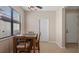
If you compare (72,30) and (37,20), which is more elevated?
(37,20)

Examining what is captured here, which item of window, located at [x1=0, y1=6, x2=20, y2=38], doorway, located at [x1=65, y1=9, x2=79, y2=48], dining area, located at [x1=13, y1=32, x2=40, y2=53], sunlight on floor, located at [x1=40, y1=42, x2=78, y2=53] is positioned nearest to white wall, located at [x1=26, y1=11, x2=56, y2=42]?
doorway, located at [x1=65, y1=9, x2=79, y2=48]

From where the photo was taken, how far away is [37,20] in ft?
21.5

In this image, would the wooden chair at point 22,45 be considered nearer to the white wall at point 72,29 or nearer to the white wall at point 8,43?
the white wall at point 8,43

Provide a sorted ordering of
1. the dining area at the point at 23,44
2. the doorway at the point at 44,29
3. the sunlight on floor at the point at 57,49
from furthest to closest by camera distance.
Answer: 1. the doorway at the point at 44,29
2. the sunlight on floor at the point at 57,49
3. the dining area at the point at 23,44

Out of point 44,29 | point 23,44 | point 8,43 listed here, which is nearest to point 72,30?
point 44,29

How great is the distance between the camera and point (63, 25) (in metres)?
5.06

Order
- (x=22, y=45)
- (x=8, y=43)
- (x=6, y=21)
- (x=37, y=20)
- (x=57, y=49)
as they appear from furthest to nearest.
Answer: (x=37, y=20) < (x=57, y=49) < (x=22, y=45) < (x=8, y=43) < (x=6, y=21)

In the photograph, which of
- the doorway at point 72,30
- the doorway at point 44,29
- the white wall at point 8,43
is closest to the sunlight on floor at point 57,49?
the white wall at point 8,43

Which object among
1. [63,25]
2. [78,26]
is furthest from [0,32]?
[78,26]

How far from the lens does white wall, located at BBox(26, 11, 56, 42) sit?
6.26 metres

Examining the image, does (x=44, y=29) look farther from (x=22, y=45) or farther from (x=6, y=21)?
(x=6, y=21)

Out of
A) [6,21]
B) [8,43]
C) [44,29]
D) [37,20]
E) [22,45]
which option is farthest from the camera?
[44,29]

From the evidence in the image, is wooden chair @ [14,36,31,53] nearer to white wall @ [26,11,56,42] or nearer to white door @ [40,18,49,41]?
white wall @ [26,11,56,42]

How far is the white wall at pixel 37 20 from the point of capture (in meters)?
6.26
